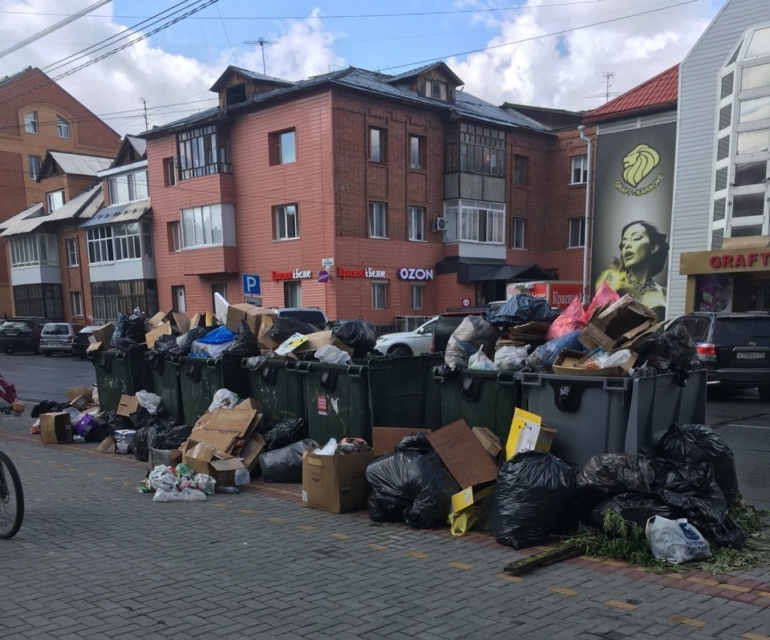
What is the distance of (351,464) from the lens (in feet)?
16.9

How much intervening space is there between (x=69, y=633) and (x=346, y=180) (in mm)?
22412

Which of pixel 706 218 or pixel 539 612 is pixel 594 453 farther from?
pixel 706 218

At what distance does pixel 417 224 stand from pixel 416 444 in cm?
2321

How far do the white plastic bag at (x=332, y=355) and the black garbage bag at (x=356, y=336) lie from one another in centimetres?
58

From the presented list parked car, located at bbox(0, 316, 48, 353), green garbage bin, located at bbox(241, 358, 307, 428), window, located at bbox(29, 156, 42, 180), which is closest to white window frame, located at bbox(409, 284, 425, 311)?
parked car, located at bbox(0, 316, 48, 353)

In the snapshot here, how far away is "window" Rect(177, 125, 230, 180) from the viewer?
27.5 metres

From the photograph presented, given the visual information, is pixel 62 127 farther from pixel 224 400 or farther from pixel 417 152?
pixel 224 400

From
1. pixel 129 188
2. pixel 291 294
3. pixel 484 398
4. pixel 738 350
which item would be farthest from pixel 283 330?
pixel 129 188

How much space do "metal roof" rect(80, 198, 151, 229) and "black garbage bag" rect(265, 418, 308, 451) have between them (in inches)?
1110

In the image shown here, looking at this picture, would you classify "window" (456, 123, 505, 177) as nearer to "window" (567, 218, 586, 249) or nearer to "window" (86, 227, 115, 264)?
"window" (567, 218, 586, 249)

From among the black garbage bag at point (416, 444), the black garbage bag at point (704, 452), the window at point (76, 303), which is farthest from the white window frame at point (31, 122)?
the black garbage bag at point (704, 452)

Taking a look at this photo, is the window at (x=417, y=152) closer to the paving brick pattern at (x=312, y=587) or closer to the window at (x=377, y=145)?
the window at (x=377, y=145)

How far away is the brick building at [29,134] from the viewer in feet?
148

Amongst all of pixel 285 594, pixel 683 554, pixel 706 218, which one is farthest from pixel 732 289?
pixel 285 594
